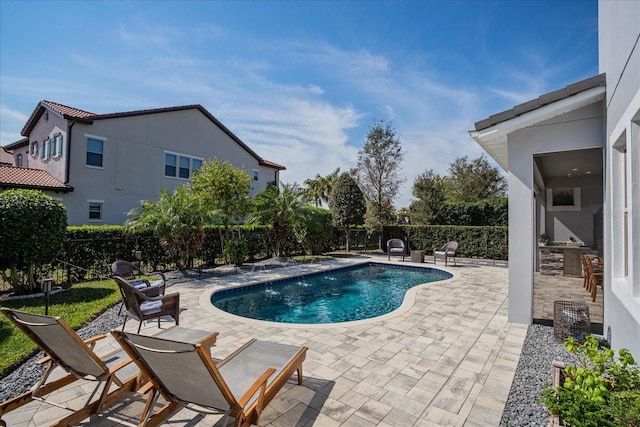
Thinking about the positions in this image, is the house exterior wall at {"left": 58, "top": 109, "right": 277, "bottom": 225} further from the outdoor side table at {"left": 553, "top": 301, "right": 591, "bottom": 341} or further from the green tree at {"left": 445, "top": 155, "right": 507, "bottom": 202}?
the green tree at {"left": 445, "top": 155, "right": 507, "bottom": 202}

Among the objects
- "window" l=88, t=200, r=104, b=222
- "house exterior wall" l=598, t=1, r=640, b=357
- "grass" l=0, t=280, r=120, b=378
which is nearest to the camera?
"house exterior wall" l=598, t=1, r=640, b=357

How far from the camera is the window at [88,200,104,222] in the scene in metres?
18.5

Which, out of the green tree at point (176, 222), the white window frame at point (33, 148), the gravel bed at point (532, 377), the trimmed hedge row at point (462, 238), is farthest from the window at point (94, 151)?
the gravel bed at point (532, 377)

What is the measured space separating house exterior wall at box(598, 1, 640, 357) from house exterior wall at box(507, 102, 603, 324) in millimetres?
1278

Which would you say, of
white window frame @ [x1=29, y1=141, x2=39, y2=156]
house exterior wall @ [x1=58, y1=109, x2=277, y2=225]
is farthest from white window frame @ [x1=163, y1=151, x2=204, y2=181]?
white window frame @ [x1=29, y1=141, x2=39, y2=156]

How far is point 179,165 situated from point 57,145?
6786 millimetres

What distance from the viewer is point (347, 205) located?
2141cm

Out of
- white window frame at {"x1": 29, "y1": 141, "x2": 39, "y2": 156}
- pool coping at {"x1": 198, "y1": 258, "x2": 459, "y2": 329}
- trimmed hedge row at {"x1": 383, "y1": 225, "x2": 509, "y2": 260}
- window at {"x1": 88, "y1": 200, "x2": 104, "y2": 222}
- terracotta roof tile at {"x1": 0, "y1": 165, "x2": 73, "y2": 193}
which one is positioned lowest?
pool coping at {"x1": 198, "y1": 258, "x2": 459, "y2": 329}

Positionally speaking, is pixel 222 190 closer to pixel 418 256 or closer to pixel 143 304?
pixel 143 304

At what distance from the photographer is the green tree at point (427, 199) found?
79.3 feet

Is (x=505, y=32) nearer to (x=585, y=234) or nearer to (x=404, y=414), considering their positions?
(x=585, y=234)

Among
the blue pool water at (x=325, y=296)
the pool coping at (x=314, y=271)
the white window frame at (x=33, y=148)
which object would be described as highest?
the white window frame at (x=33, y=148)

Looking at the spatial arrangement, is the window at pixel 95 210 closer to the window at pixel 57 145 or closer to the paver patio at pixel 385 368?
the window at pixel 57 145

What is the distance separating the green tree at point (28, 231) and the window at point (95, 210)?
10.7m
